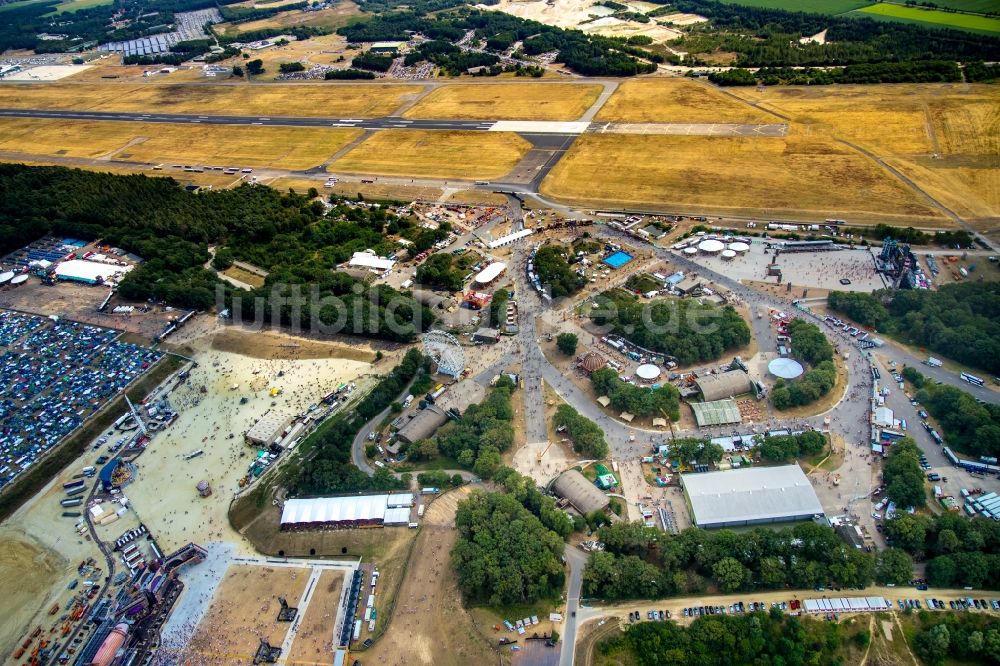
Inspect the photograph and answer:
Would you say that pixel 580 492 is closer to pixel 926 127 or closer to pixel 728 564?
pixel 728 564

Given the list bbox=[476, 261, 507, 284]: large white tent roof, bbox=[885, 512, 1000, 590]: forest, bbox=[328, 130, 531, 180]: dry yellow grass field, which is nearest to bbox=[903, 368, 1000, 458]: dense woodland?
bbox=[885, 512, 1000, 590]: forest

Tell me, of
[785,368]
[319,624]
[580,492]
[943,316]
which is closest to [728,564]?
[580,492]

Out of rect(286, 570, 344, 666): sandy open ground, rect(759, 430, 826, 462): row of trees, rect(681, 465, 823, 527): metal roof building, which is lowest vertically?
rect(286, 570, 344, 666): sandy open ground

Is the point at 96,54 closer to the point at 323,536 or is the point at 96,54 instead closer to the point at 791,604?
the point at 323,536

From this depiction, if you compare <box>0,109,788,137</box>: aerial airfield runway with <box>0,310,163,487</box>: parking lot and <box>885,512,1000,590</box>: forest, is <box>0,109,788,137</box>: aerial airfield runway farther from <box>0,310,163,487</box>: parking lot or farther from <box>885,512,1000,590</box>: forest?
<box>885,512,1000,590</box>: forest

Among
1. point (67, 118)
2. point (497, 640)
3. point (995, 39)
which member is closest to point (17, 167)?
point (67, 118)

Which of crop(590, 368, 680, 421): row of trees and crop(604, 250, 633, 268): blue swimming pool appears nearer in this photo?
crop(590, 368, 680, 421): row of trees
